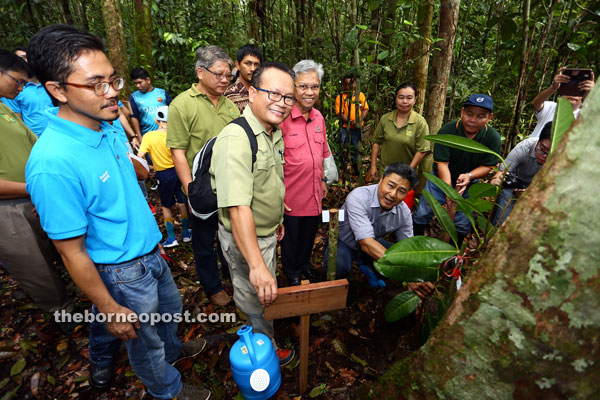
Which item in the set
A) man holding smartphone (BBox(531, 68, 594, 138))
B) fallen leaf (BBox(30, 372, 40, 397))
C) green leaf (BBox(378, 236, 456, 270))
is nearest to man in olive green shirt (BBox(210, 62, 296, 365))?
green leaf (BBox(378, 236, 456, 270))

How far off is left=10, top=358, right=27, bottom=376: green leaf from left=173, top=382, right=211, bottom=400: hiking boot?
4.92 ft

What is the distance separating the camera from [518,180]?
304 centimetres

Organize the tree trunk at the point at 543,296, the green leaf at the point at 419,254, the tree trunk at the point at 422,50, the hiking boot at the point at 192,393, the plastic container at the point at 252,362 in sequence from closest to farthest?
the tree trunk at the point at 543,296, the green leaf at the point at 419,254, the plastic container at the point at 252,362, the hiking boot at the point at 192,393, the tree trunk at the point at 422,50

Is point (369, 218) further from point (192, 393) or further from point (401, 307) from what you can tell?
point (192, 393)

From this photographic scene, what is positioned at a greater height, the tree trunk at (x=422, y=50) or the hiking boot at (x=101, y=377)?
the tree trunk at (x=422, y=50)

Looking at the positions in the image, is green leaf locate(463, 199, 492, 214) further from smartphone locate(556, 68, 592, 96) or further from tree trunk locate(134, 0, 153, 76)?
tree trunk locate(134, 0, 153, 76)

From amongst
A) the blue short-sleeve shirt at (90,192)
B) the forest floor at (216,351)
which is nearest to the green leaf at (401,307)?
the forest floor at (216,351)

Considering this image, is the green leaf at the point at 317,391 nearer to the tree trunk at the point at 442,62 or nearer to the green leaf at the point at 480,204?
the green leaf at the point at 480,204

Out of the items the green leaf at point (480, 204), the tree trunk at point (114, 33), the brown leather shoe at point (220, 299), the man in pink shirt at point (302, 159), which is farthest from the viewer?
the tree trunk at point (114, 33)

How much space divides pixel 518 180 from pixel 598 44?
292 cm

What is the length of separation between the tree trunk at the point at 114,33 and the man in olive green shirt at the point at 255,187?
5.17m

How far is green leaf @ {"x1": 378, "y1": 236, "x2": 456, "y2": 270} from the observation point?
1.56 m

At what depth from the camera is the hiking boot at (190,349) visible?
2.50 meters

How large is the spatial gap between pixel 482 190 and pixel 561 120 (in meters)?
0.72
